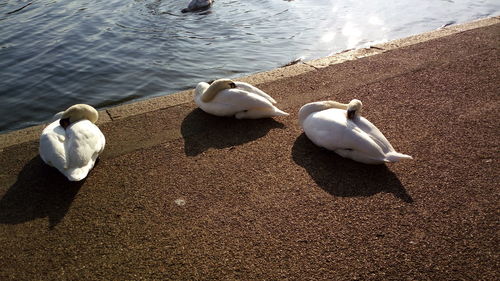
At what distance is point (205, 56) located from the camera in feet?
33.9

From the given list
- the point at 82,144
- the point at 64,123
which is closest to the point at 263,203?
the point at 82,144

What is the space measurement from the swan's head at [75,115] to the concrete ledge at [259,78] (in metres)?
0.68

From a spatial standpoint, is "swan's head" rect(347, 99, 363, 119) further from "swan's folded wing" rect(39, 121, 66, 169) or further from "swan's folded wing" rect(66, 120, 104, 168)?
"swan's folded wing" rect(39, 121, 66, 169)

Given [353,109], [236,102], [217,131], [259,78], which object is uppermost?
[353,109]

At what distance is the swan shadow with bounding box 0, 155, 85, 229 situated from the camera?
13.1 feet

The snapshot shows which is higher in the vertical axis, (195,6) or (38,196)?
(38,196)

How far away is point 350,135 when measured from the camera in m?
4.29

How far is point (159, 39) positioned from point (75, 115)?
6934mm

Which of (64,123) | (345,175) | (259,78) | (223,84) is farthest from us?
(259,78)

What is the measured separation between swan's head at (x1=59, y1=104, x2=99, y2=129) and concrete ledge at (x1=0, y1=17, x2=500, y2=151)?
68 centimetres

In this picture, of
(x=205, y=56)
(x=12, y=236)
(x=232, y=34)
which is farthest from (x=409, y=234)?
(x=232, y=34)

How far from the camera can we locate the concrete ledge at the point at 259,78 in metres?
5.72

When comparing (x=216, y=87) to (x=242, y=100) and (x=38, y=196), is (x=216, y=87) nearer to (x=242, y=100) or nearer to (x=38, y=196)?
(x=242, y=100)

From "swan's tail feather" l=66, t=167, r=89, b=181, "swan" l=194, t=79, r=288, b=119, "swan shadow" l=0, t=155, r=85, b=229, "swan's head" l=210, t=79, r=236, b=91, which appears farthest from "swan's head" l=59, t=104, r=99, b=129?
"swan's head" l=210, t=79, r=236, b=91
